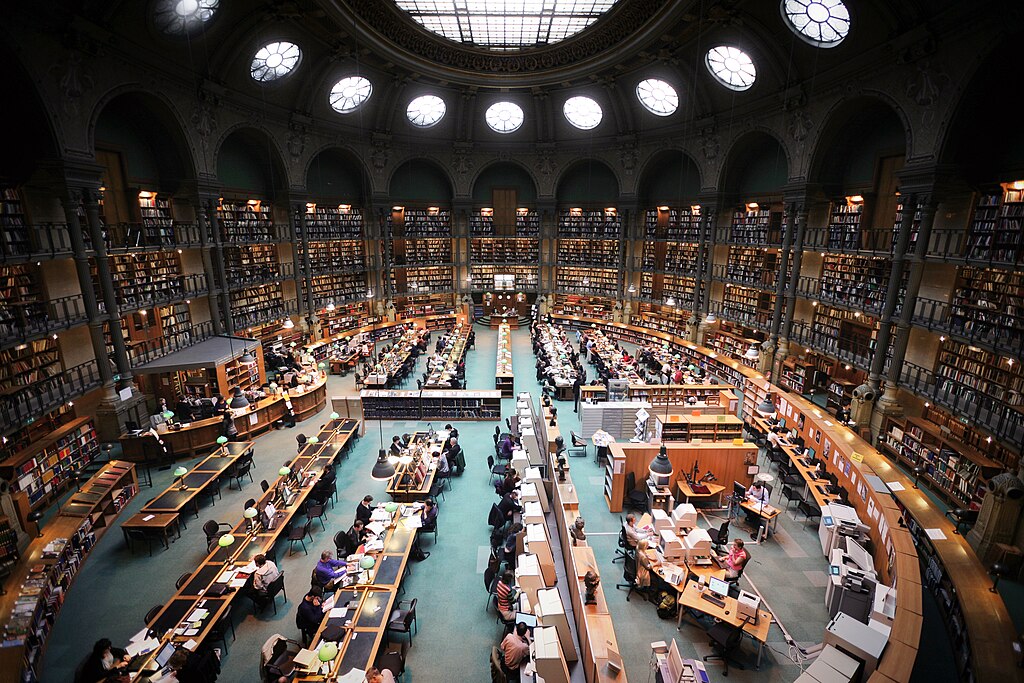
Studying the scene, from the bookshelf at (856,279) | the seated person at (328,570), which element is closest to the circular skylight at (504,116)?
the bookshelf at (856,279)

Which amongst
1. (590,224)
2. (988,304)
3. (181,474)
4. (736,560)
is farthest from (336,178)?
(988,304)

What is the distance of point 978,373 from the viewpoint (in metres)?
10.8

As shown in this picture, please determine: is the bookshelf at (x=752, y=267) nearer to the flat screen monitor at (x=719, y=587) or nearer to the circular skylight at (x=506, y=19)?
the circular skylight at (x=506, y=19)

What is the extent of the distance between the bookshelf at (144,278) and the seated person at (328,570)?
421 inches

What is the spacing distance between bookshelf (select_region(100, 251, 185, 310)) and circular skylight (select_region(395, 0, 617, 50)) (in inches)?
488

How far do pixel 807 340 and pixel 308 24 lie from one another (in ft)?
65.4

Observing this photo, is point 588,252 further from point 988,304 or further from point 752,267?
point 988,304

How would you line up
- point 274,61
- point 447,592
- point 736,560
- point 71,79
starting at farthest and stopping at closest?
point 274,61
point 71,79
point 447,592
point 736,560

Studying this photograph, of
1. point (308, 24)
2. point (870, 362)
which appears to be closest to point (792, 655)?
point (870, 362)

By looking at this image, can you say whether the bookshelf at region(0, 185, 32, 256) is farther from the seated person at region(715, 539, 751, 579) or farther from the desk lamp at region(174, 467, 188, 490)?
the seated person at region(715, 539, 751, 579)

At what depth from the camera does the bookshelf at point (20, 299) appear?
1019 cm

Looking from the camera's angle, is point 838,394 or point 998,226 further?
point 838,394

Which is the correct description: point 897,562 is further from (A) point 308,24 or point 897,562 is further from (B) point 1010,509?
(A) point 308,24

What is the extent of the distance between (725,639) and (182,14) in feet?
62.1
